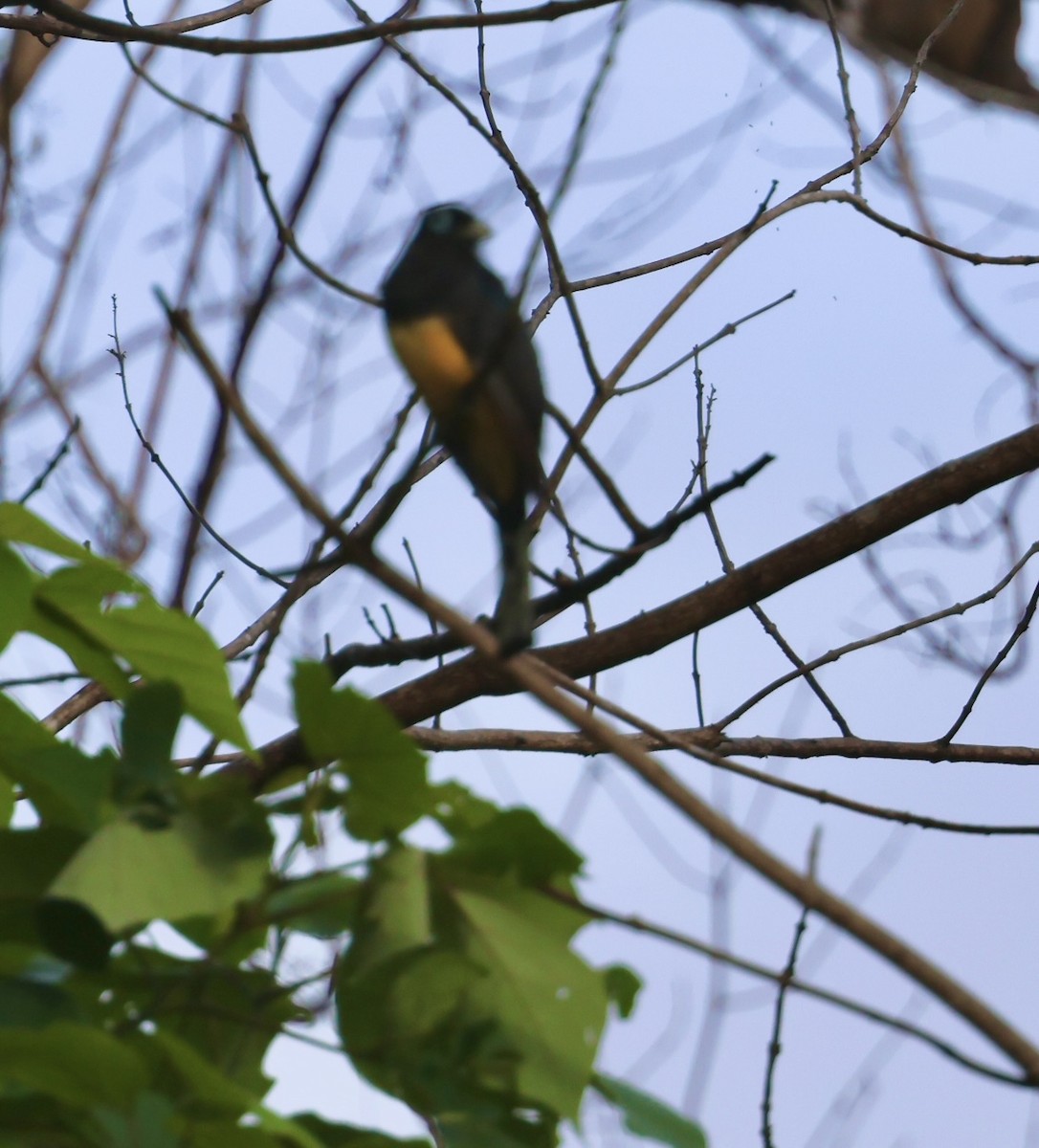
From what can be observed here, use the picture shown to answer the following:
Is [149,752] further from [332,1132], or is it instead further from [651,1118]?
[651,1118]

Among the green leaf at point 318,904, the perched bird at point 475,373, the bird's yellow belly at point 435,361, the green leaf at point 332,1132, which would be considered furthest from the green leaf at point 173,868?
the bird's yellow belly at point 435,361

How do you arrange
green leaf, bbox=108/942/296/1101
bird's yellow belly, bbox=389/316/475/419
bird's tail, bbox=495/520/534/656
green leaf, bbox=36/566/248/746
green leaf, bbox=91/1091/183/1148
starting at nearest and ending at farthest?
green leaf, bbox=91/1091/183/1148, green leaf, bbox=108/942/296/1101, green leaf, bbox=36/566/248/746, bird's tail, bbox=495/520/534/656, bird's yellow belly, bbox=389/316/475/419

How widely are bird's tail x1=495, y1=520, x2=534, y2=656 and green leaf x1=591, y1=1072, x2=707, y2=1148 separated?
1.79ft

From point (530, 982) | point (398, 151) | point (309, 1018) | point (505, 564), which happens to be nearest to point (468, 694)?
point (505, 564)

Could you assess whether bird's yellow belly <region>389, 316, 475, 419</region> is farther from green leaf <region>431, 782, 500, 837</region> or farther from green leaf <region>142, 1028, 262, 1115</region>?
green leaf <region>142, 1028, 262, 1115</region>

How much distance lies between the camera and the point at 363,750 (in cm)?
70

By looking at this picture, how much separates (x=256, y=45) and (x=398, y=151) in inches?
98.2

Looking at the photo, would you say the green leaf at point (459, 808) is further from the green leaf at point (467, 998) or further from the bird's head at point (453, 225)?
the bird's head at point (453, 225)

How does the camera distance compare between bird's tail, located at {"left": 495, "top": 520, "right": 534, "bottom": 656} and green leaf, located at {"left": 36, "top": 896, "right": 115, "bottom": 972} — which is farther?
bird's tail, located at {"left": 495, "top": 520, "right": 534, "bottom": 656}

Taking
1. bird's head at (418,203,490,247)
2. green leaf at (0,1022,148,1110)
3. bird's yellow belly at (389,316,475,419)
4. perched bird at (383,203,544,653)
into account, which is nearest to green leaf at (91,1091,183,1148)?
green leaf at (0,1022,148,1110)

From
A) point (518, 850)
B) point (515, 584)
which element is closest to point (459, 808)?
point (518, 850)

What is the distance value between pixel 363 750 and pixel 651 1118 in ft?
0.78

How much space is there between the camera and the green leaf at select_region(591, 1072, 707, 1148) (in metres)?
0.71

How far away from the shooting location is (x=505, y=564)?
1.74 meters
